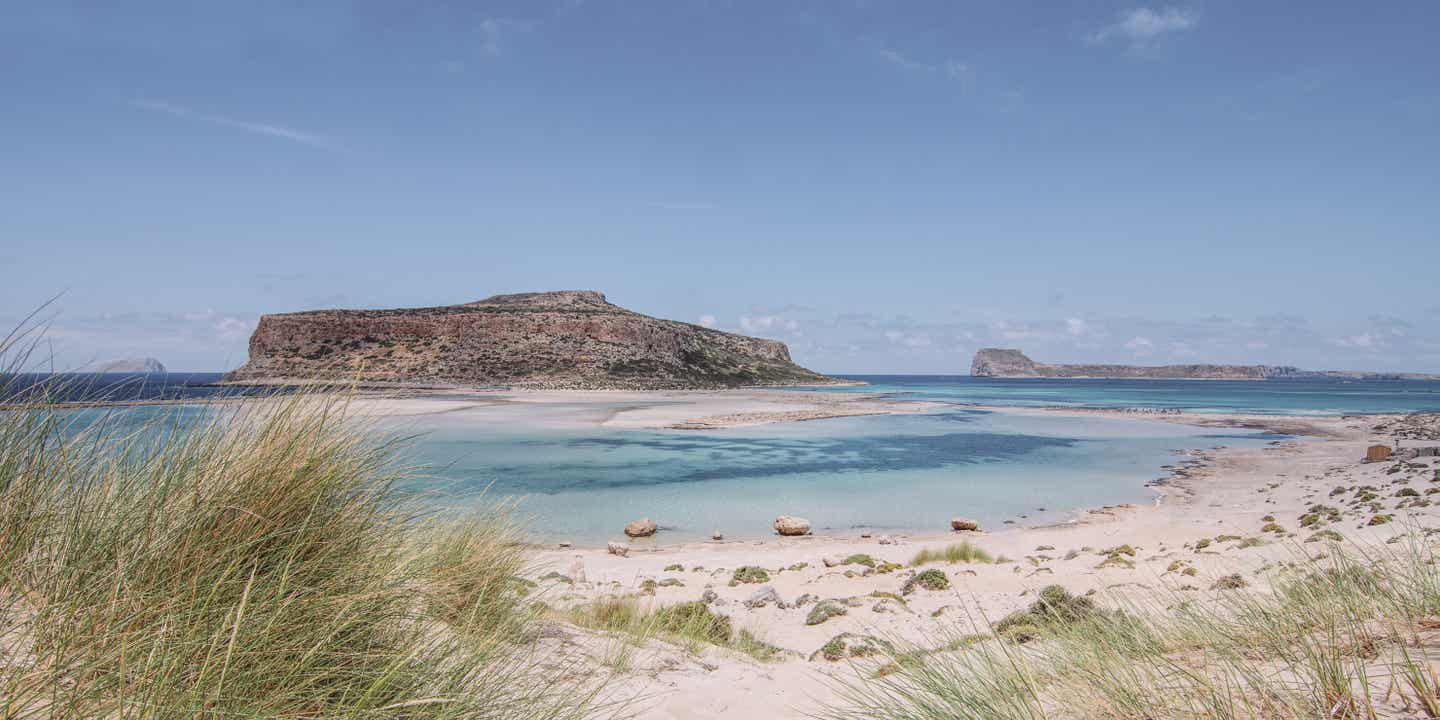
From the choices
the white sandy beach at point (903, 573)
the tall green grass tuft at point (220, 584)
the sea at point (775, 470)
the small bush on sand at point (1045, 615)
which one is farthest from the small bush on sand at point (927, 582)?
the tall green grass tuft at point (220, 584)

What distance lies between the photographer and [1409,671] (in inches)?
104

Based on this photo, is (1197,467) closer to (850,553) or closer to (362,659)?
(850,553)

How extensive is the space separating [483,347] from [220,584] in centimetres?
7484

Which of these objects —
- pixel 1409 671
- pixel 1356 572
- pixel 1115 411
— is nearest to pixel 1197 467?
pixel 1356 572

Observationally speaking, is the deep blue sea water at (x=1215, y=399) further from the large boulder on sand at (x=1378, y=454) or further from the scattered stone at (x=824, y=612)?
the scattered stone at (x=824, y=612)

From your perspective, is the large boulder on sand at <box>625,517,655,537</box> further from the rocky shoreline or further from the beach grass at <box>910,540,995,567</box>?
the beach grass at <box>910,540,995,567</box>

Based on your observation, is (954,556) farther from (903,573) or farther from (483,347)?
(483,347)

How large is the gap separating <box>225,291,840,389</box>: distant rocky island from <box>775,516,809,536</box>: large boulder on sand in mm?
54063

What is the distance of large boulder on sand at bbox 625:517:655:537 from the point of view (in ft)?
42.4

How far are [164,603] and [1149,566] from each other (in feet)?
31.7

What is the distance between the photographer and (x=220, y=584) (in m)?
2.29

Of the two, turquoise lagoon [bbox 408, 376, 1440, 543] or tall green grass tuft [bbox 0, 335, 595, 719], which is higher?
tall green grass tuft [bbox 0, 335, 595, 719]

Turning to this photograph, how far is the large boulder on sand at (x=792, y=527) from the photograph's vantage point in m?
13.0

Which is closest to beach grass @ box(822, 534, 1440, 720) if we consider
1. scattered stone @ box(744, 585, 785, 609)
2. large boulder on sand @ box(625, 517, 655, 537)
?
scattered stone @ box(744, 585, 785, 609)
